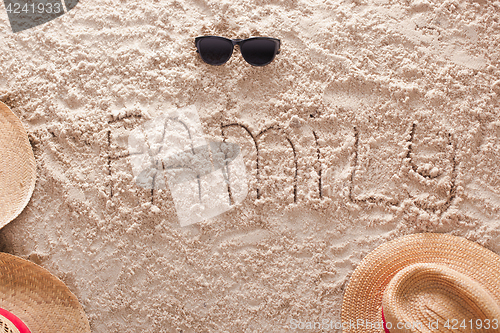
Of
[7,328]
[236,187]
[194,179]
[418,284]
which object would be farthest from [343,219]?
[7,328]

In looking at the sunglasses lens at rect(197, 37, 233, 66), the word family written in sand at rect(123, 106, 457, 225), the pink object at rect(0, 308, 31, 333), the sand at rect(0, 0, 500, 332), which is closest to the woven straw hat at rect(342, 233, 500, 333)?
the sand at rect(0, 0, 500, 332)

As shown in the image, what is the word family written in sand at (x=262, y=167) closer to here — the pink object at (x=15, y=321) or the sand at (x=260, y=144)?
the sand at (x=260, y=144)

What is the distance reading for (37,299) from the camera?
51.4 inches

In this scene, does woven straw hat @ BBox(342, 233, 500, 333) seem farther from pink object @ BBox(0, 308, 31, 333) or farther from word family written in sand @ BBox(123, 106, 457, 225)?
pink object @ BBox(0, 308, 31, 333)

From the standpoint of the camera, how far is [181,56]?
1501 millimetres

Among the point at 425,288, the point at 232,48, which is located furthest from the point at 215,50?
the point at 425,288

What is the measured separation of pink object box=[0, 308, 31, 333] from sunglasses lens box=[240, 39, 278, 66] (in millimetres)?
1342

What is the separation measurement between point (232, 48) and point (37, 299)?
130cm

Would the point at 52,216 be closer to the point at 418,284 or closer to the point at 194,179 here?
the point at 194,179

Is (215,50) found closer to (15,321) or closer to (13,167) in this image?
(13,167)

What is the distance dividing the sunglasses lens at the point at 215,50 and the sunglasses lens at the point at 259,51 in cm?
7

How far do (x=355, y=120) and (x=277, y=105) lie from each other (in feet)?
1.14

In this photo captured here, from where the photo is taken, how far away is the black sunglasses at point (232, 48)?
1437mm

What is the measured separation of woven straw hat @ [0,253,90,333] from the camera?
127 centimetres
